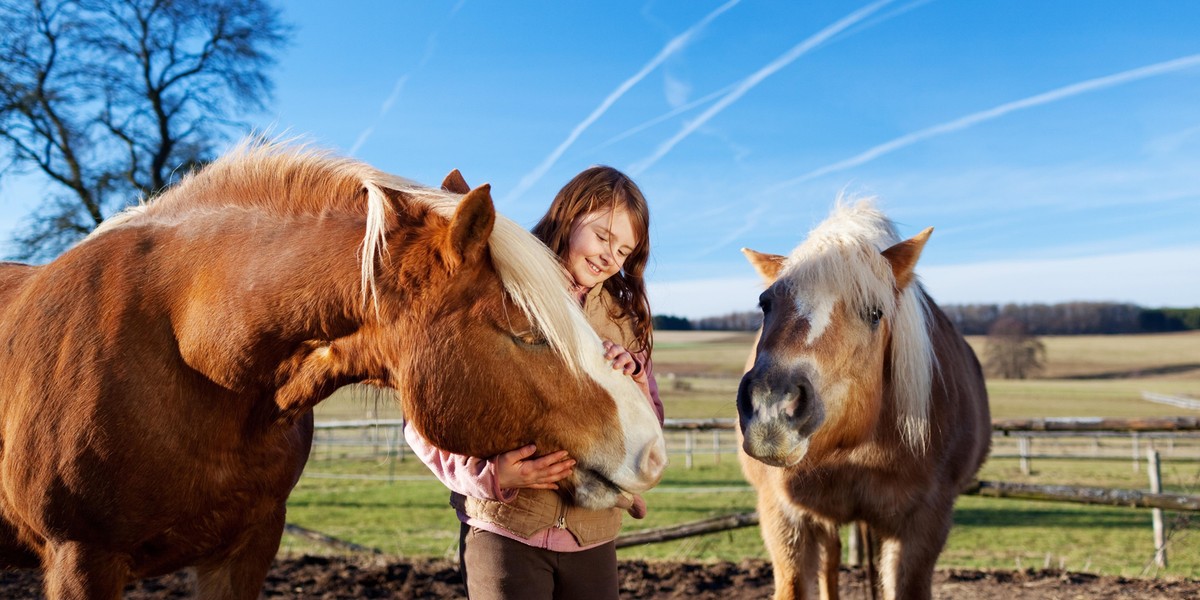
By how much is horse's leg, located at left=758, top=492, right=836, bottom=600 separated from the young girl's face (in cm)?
177

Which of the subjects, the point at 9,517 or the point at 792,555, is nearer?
the point at 9,517

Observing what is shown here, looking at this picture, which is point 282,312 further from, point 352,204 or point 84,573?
point 84,573

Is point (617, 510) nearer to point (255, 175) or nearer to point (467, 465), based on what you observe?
point (467, 465)

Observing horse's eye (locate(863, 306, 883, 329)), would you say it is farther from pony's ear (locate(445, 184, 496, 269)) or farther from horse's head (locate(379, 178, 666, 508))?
pony's ear (locate(445, 184, 496, 269))

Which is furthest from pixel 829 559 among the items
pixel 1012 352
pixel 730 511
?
pixel 1012 352

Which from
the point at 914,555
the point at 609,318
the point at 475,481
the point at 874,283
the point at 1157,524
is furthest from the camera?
the point at 1157,524

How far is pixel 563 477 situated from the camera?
5.65ft

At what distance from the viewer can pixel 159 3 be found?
8.01 meters

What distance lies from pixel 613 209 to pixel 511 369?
0.70m

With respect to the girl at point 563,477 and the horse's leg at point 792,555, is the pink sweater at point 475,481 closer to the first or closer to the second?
the girl at point 563,477

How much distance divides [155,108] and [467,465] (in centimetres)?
789

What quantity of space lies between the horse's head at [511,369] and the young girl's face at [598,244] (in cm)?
47

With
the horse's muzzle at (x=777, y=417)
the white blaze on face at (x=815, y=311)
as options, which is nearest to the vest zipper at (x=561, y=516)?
the horse's muzzle at (x=777, y=417)

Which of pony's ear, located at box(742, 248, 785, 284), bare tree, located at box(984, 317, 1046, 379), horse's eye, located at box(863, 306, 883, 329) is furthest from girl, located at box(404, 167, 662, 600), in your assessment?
bare tree, located at box(984, 317, 1046, 379)
